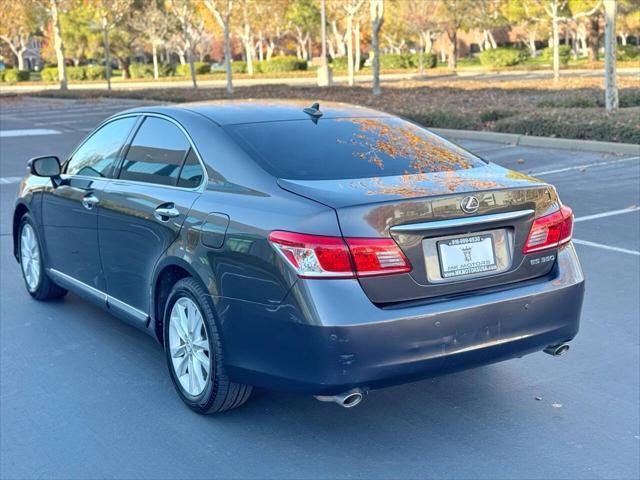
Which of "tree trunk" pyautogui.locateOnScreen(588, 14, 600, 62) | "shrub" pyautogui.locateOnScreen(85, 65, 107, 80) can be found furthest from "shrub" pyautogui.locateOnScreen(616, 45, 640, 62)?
"shrub" pyautogui.locateOnScreen(85, 65, 107, 80)

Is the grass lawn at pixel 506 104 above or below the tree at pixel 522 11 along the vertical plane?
below

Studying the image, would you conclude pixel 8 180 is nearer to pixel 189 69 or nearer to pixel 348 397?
pixel 348 397

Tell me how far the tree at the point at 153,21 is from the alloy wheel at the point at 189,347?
170ft

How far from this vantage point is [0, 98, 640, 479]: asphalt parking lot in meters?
4.07

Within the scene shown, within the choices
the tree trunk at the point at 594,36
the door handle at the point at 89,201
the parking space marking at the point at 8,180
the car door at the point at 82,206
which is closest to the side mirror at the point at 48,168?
the car door at the point at 82,206

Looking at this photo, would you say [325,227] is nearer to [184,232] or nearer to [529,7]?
[184,232]

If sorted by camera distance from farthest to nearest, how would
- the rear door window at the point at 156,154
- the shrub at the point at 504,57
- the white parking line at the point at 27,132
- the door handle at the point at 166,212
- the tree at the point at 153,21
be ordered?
the tree at the point at 153,21 < the shrub at the point at 504,57 < the white parking line at the point at 27,132 < the rear door window at the point at 156,154 < the door handle at the point at 166,212

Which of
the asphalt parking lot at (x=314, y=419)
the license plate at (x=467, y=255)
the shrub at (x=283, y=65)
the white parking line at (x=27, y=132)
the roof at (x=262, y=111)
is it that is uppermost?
the shrub at (x=283, y=65)

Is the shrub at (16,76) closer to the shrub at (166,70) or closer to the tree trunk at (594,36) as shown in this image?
the shrub at (166,70)

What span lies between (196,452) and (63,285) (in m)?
2.49

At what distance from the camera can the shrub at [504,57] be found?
2135 inches

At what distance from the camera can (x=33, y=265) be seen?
22.7 feet

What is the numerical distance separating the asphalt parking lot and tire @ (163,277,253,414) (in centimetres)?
13

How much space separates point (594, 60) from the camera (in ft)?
166
